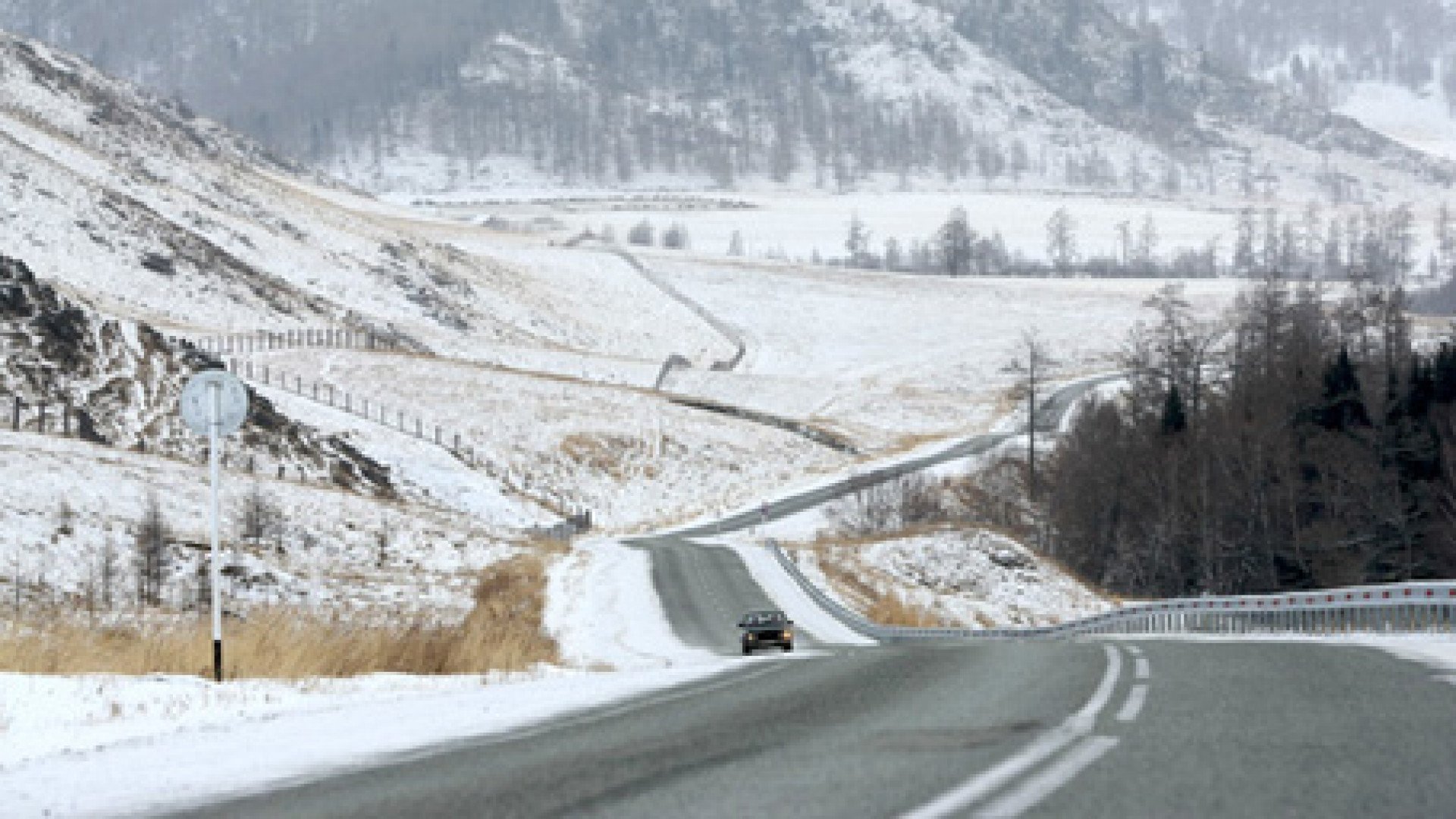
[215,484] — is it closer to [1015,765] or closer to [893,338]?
[1015,765]

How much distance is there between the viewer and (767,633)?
1567 inches

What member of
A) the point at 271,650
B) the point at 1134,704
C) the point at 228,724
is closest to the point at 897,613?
the point at 271,650

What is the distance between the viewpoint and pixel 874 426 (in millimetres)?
122688

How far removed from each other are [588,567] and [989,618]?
50.0 feet

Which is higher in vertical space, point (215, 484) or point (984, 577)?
point (215, 484)

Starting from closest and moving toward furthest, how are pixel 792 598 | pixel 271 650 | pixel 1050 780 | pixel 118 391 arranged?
pixel 1050 780 → pixel 271 650 → pixel 792 598 → pixel 118 391

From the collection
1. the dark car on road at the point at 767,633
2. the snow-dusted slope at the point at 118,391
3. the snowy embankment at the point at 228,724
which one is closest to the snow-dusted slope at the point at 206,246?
the snow-dusted slope at the point at 118,391

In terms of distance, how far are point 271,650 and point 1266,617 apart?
2500 centimetres

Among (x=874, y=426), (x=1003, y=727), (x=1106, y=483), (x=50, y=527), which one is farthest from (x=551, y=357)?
(x=1003, y=727)

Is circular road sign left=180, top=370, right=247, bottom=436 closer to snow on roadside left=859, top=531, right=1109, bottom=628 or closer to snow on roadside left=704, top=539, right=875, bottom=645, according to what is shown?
snow on roadside left=704, top=539, right=875, bottom=645

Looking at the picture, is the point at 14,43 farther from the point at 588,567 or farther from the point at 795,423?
the point at 588,567

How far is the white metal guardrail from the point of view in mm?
26953

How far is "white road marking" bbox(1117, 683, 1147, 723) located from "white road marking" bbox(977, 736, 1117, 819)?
1.01 metres

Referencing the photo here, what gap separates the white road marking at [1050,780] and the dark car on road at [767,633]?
29.6 meters
